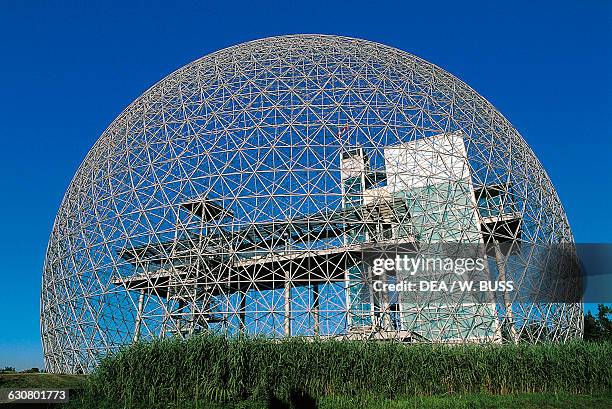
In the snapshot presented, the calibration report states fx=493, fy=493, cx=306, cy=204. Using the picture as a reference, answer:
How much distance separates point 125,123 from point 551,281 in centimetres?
2137

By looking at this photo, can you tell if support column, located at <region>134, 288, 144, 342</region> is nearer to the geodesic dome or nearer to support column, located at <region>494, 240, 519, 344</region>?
the geodesic dome

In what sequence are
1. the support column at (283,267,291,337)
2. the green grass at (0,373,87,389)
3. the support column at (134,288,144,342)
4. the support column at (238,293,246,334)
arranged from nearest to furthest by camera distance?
the green grass at (0,373,87,389), the support column at (283,267,291,337), the support column at (238,293,246,334), the support column at (134,288,144,342)

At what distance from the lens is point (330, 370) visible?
1277cm

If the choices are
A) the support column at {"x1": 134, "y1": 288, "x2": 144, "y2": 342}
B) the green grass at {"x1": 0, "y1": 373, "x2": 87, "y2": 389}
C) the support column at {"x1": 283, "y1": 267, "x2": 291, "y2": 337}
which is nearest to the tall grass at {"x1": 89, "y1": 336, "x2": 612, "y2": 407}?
the green grass at {"x1": 0, "y1": 373, "x2": 87, "y2": 389}

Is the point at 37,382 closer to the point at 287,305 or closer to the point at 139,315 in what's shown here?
the point at 139,315

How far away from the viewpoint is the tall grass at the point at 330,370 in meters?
12.0

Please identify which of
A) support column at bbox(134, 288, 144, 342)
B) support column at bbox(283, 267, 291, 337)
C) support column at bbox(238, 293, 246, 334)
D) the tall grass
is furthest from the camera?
support column at bbox(134, 288, 144, 342)

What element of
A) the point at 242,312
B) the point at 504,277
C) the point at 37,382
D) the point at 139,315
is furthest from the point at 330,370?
the point at 139,315

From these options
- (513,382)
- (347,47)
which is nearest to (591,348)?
(513,382)

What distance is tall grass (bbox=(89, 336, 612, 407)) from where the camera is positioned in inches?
474

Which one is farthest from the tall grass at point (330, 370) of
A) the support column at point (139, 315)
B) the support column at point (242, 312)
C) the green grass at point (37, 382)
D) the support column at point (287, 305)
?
the support column at point (139, 315)

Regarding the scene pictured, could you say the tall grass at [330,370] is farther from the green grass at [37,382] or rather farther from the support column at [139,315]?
the support column at [139,315]

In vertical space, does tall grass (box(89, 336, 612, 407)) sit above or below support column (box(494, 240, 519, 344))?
below

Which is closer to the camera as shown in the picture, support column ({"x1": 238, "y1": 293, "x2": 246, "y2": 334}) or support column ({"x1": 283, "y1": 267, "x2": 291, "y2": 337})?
support column ({"x1": 283, "y1": 267, "x2": 291, "y2": 337})
